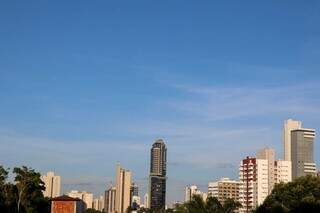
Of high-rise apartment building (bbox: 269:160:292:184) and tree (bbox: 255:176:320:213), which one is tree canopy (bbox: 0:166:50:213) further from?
high-rise apartment building (bbox: 269:160:292:184)

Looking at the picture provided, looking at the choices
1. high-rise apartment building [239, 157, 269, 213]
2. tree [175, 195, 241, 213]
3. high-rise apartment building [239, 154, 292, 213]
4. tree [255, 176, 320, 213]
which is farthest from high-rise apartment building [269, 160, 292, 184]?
tree [175, 195, 241, 213]

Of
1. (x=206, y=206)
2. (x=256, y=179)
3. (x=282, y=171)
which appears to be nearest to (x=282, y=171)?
(x=282, y=171)

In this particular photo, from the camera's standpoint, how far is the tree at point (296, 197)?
191 feet

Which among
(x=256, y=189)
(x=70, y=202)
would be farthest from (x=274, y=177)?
(x=70, y=202)

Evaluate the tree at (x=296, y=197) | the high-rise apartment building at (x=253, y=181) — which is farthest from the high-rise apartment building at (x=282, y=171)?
the tree at (x=296, y=197)

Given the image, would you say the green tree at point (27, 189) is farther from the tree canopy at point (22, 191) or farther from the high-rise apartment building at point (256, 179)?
the high-rise apartment building at point (256, 179)

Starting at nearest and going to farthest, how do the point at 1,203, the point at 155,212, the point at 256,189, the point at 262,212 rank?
the point at 1,203 < the point at 262,212 < the point at 155,212 < the point at 256,189

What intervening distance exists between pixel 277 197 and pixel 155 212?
282 ft

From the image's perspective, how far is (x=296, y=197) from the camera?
6378 centimetres

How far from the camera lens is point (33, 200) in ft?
238

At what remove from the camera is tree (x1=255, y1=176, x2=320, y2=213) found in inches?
2292

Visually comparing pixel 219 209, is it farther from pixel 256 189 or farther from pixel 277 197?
pixel 256 189

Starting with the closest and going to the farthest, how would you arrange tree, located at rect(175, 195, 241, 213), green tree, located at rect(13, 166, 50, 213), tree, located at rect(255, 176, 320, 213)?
tree, located at rect(255, 176, 320, 213) < tree, located at rect(175, 195, 241, 213) < green tree, located at rect(13, 166, 50, 213)

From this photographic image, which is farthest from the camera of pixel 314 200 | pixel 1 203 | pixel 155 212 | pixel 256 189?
pixel 256 189
